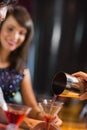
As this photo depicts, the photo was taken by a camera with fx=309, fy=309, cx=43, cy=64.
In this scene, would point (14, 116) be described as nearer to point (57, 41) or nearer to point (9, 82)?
point (9, 82)

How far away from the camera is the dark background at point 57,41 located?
4824mm

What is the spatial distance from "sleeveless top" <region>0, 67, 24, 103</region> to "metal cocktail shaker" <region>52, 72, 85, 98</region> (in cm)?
147

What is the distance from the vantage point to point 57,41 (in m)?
4.94

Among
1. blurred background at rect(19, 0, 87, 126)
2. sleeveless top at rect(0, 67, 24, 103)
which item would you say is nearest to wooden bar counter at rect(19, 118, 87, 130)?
sleeveless top at rect(0, 67, 24, 103)

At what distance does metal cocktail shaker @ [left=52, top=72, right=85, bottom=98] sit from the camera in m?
1.66

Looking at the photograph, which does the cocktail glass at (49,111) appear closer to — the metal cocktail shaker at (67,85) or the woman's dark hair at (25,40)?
the metal cocktail shaker at (67,85)

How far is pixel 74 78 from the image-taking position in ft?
5.62

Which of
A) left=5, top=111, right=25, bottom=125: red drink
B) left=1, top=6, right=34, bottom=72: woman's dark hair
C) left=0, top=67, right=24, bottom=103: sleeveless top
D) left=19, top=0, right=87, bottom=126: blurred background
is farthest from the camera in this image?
left=19, top=0, right=87, bottom=126: blurred background

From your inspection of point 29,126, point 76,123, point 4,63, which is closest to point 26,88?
point 4,63

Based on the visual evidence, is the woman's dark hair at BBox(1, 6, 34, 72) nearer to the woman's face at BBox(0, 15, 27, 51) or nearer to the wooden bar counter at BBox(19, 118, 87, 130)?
the woman's face at BBox(0, 15, 27, 51)

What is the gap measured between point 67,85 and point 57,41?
10.9 ft

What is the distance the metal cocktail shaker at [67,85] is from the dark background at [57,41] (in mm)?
3055

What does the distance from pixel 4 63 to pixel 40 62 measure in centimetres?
165

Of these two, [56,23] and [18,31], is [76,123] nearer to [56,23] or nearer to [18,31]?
[18,31]
